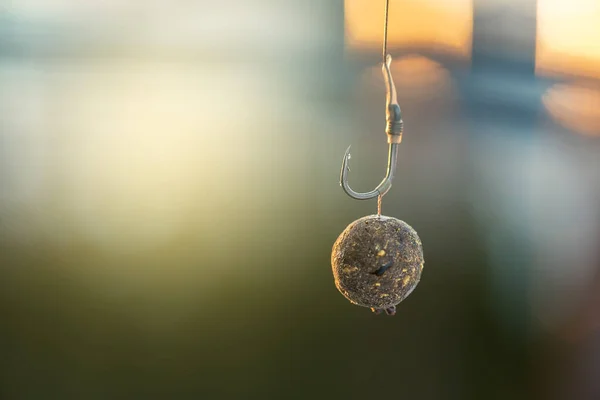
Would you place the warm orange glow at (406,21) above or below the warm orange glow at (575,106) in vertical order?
above

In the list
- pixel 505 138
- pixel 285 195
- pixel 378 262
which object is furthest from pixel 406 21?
pixel 378 262

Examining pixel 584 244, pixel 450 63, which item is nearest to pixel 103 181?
pixel 450 63

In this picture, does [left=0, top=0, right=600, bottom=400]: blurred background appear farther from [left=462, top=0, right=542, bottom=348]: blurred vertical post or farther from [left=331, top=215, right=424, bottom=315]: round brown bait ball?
[left=331, top=215, right=424, bottom=315]: round brown bait ball

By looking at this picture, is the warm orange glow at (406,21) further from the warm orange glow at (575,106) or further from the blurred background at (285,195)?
the warm orange glow at (575,106)

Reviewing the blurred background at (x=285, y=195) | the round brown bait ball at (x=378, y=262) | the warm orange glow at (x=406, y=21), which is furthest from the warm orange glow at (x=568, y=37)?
the round brown bait ball at (x=378, y=262)

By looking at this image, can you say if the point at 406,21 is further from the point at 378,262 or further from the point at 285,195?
the point at 378,262

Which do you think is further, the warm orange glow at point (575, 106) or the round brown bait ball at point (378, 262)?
the warm orange glow at point (575, 106)

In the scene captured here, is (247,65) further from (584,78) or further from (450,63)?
(584,78)

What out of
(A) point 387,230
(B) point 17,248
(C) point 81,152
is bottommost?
(B) point 17,248
